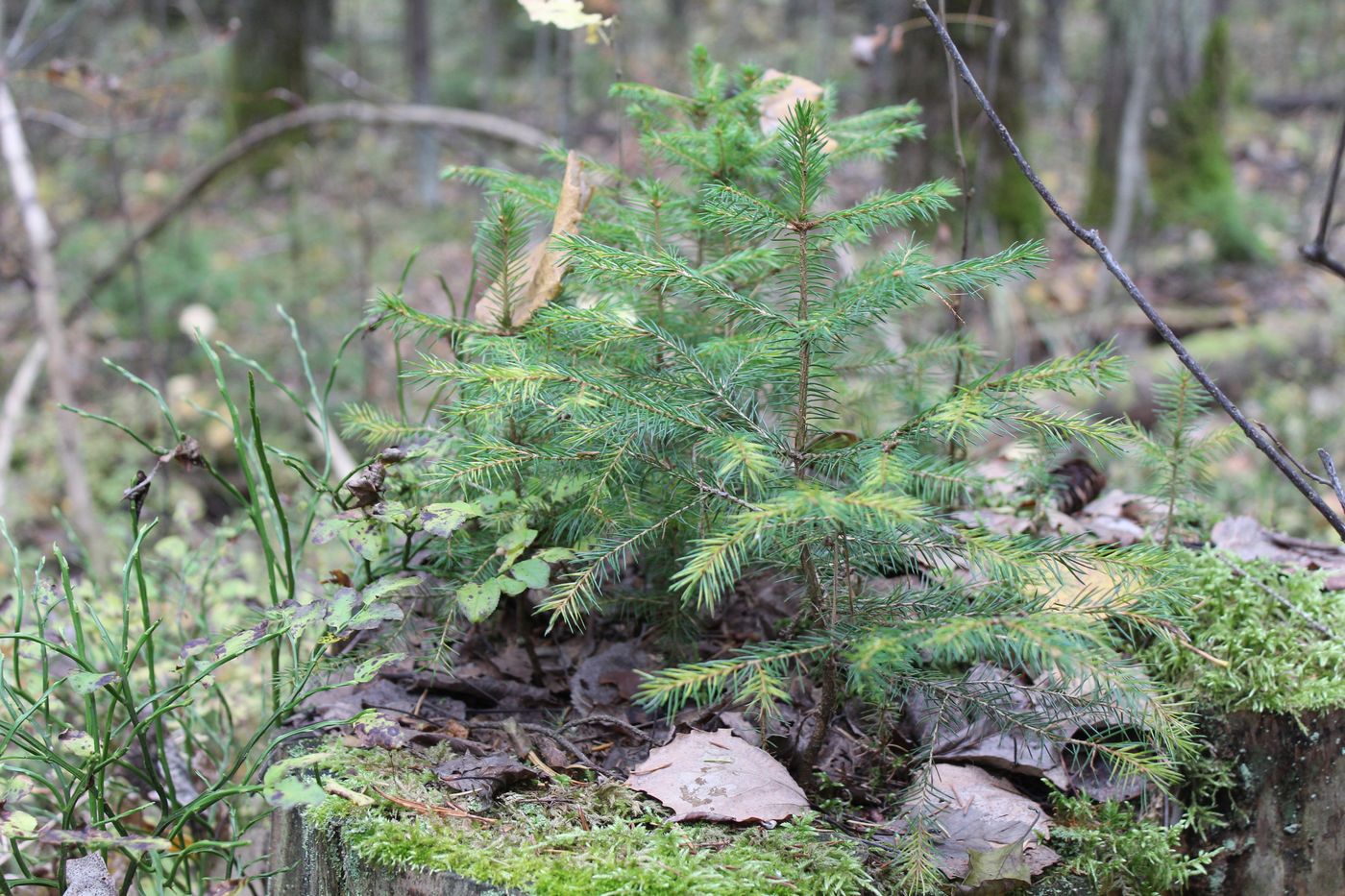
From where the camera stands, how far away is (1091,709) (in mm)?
1472

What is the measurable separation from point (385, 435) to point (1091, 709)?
1.33 m

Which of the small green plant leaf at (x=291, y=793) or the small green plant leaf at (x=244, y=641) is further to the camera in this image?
the small green plant leaf at (x=244, y=641)

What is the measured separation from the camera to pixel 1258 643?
1.89 meters

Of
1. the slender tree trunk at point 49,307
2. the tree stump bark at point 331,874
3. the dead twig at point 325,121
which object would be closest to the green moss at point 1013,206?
the dead twig at point 325,121

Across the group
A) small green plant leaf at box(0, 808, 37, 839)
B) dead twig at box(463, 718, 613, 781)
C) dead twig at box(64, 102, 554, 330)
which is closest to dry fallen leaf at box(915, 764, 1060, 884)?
dead twig at box(463, 718, 613, 781)

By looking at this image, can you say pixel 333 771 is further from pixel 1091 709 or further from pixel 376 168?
pixel 376 168

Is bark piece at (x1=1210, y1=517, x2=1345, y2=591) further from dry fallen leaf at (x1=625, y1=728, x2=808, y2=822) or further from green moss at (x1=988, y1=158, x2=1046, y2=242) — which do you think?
green moss at (x1=988, y1=158, x2=1046, y2=242)

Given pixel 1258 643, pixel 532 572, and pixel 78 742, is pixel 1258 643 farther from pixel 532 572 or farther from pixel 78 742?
pixel 78 742

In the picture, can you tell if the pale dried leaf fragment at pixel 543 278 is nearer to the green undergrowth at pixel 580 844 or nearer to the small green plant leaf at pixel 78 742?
the green undergrowth at pixel 580 844

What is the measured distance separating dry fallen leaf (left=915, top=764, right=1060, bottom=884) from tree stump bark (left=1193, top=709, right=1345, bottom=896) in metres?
0.49

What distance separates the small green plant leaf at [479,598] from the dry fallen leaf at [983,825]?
0.74m

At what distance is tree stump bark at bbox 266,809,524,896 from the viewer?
4.58 feet

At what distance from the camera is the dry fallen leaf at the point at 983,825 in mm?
1440

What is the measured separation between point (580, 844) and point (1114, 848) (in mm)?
894
